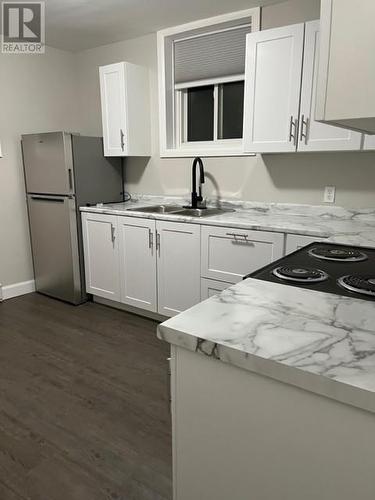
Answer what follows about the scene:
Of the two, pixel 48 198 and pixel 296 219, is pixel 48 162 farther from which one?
pixel 296 219

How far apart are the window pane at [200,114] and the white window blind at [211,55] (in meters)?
0.13

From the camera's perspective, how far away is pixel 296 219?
2617 millimetres

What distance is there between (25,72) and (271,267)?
332 centimetres

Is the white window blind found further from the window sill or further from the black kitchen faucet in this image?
the black kitchen faucet

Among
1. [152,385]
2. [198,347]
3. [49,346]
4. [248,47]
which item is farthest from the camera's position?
[49,346]

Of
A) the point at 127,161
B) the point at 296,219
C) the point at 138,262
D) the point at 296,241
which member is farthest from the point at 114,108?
the point at 296,241

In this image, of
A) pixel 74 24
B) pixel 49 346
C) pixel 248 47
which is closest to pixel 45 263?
pixel 49 346

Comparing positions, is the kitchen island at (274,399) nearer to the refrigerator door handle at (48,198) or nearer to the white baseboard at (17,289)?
the refrigerator door handle at (48,198)

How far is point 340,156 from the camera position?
2627 mm

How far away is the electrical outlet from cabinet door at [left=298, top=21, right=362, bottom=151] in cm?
41

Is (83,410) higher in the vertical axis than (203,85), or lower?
lower

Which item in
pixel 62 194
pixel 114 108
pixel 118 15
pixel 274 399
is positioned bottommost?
pixel 274 399

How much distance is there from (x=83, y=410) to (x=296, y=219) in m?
1.81

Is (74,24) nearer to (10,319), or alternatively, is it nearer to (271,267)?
(10,319)
